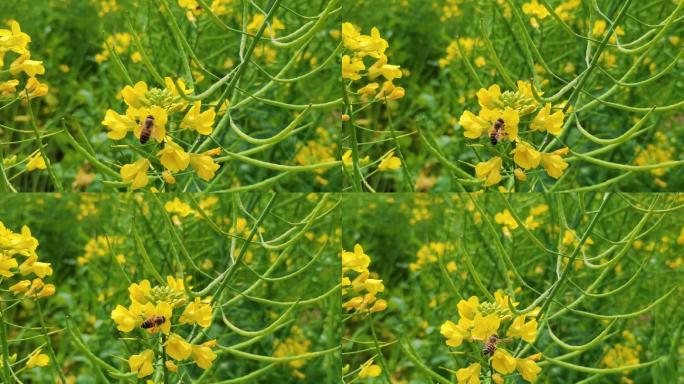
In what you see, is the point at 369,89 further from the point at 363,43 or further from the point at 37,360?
the point at 37,360

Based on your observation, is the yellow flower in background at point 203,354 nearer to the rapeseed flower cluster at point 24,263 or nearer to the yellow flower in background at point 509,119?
the rapeseed flower cluster at point 24,263

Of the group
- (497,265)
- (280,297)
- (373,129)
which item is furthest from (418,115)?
(280,297)

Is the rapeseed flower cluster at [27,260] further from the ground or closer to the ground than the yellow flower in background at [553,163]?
closer to the ground

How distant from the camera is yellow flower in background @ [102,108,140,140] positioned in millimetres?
2518

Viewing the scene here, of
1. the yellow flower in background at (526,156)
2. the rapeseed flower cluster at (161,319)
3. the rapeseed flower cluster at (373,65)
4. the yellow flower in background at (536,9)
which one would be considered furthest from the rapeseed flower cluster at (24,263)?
the yellow flower in background at (536,9)

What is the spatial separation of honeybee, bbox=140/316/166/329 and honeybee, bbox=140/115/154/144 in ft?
1.50

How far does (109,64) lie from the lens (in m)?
3.19

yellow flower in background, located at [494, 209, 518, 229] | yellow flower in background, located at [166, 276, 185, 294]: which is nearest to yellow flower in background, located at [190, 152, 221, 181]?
yellow flower in background, located at [166, 276, 185, 294]

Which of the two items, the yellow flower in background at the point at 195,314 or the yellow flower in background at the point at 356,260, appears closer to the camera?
the yellow flower in background at the point at 195,314

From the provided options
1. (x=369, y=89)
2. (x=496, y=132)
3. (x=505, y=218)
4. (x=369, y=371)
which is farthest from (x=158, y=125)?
(x=505, y=218)

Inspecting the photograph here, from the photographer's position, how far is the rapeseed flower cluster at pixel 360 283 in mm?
3035

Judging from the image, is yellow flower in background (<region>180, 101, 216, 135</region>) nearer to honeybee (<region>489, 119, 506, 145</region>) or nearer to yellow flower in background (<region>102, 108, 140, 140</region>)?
yellow flower in background (<region>102, 108, 140, 140</region>)

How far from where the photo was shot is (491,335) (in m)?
2.62

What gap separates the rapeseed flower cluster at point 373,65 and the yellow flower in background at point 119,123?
0.73m
